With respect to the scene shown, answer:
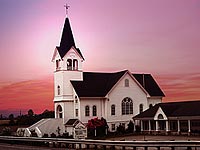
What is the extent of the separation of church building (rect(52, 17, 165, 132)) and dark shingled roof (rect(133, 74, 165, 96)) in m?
1.84

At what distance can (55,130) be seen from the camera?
197 feet

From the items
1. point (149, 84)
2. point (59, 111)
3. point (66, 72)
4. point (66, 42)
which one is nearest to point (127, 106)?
point (149, 84)

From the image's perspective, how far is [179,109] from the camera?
2196 inches

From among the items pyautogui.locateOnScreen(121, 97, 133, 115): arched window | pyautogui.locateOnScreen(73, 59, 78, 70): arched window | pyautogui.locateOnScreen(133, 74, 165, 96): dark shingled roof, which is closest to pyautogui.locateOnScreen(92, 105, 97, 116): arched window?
pyautogui.locateOnScreen(121, 97, 133, 115): arched window

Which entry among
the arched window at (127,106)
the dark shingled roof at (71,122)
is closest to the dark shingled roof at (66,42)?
the arched window at (127,106)

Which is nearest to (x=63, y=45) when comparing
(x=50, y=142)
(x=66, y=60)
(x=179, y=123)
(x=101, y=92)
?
(x=66, y=60)

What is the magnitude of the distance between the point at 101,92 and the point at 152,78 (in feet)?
43.8

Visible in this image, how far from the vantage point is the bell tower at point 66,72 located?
62.0m

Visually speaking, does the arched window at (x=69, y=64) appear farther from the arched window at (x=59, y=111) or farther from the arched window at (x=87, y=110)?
the arched window at (x=87, y=110)

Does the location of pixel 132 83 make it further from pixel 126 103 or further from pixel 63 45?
pixel 63 45

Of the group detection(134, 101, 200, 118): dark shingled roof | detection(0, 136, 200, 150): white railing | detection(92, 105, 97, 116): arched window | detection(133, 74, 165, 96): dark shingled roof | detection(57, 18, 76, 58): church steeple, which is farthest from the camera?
detection(133, 74, 165, 96): dark shingled roof

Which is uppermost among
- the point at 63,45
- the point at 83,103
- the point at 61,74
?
the point at 63,45

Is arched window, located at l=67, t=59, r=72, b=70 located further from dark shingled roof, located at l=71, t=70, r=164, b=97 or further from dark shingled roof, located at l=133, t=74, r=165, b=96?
dark shingled roof, located at l=133, t=74, r=165, b=96

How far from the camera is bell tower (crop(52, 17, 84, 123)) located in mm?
62000
